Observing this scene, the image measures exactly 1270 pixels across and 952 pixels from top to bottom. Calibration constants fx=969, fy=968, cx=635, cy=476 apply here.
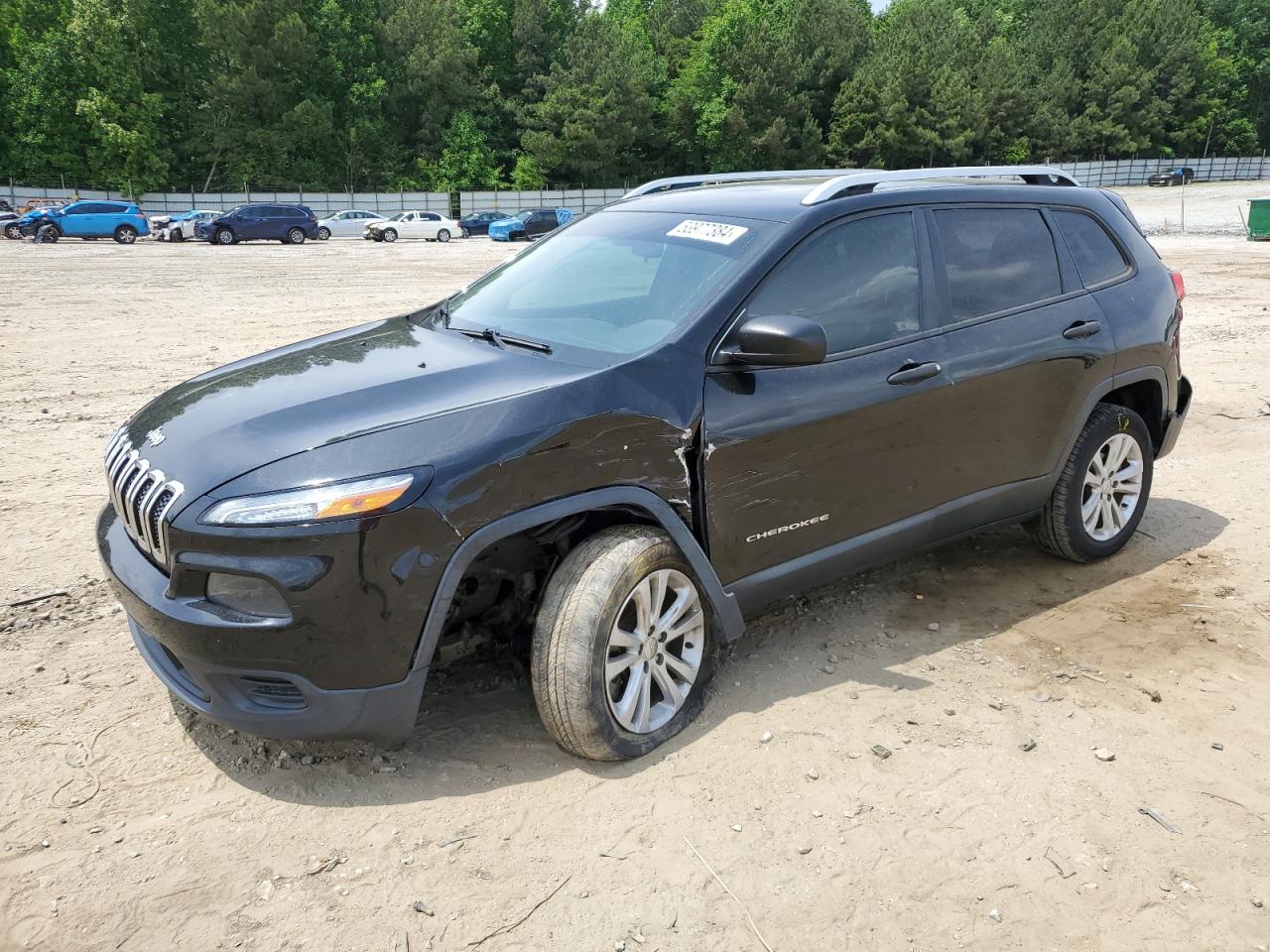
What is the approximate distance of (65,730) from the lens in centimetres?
330

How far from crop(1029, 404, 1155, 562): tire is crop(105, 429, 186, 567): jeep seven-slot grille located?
3764mm

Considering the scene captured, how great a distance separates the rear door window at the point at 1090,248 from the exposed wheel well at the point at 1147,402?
1.88 feet

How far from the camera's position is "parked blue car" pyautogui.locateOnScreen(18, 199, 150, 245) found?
108ft

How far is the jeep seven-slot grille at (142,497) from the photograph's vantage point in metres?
2.77

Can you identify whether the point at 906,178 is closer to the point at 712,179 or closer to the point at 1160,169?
the point at 712,179

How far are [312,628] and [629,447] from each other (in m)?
1.08

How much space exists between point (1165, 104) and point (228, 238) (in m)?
77.8

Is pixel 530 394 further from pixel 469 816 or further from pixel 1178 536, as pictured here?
pixel 1178 536

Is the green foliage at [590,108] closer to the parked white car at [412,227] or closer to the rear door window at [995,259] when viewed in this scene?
the parked white car at [412,227]

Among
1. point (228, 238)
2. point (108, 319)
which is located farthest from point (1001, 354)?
point (228, 238)

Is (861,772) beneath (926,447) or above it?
beneath

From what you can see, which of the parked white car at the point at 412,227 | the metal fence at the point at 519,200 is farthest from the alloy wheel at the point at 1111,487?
the metal fence at the point at 519,200

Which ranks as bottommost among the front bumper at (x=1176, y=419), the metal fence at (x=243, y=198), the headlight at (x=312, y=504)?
the front bumper at (x=1176, y=419)

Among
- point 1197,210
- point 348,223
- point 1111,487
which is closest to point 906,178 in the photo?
point 1111,487
